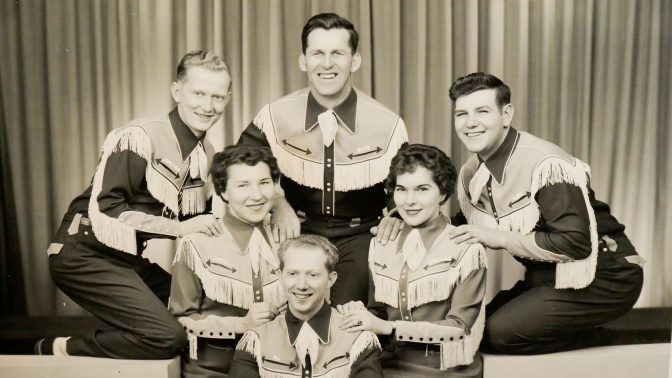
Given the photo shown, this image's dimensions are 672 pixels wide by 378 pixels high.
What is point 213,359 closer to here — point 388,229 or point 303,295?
point 303,295

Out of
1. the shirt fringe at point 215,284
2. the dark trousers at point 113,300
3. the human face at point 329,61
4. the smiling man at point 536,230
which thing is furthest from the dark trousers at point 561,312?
the dark trousers at point 113,300

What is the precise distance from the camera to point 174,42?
2586mm

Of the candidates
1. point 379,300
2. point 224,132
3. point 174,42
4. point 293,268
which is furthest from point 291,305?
point 174,42

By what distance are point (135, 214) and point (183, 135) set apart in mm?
283

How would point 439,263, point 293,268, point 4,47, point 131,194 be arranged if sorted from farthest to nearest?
point 4,47, point 131,194, point 439,263, point 293,268

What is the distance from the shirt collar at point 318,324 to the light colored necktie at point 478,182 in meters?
0.61

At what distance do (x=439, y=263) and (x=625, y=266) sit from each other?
63 centimetres

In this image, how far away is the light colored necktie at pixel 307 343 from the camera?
6.66ft

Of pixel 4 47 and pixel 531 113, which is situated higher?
pixel 4 47

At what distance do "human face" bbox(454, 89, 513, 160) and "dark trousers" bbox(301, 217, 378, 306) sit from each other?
0.43 meters

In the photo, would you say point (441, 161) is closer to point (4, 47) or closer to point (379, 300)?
point (379, 300)

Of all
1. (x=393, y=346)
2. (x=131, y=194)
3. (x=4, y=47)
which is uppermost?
(x=4, y=47)

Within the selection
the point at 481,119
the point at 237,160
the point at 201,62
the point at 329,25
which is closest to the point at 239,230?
the point at 237,160

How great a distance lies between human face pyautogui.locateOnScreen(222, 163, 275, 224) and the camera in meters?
2.17
